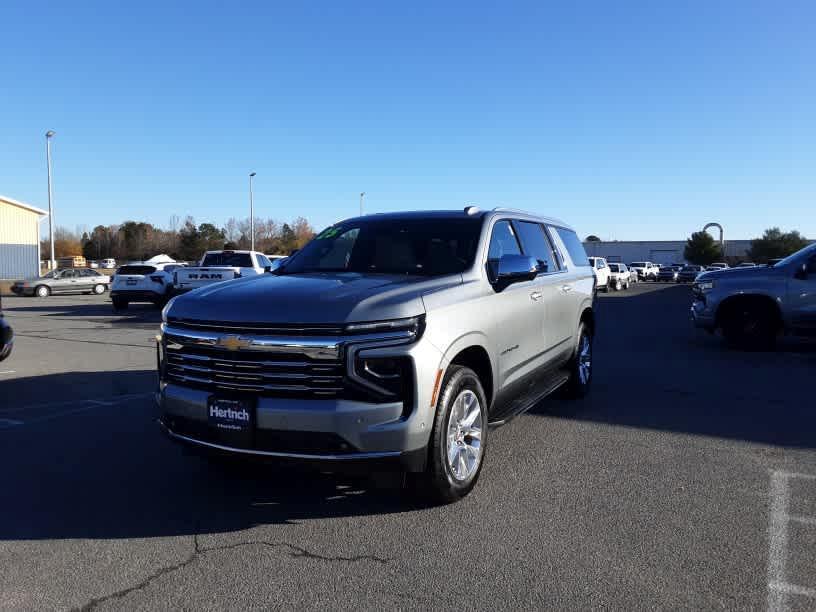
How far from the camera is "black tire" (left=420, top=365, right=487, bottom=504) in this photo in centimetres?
A: 395

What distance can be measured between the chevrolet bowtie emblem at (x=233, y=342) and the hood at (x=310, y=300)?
0.10 meters

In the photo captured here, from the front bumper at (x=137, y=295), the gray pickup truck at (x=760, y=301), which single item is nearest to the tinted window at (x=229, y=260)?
the front bumper at (x=137, y=295)

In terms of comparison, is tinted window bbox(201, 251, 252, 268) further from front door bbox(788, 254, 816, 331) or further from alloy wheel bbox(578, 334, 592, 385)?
front door bbox(788, 254, 816, 331)

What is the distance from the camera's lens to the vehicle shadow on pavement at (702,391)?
20.7ft

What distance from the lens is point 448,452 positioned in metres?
4.12

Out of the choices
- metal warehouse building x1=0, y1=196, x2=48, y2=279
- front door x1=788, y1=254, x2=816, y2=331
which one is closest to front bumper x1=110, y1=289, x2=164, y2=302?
front door x1=788, y1=254, x2=816, y2=331

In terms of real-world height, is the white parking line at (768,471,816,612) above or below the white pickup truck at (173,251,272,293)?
below

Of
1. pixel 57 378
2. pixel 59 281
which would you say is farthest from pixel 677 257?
pixel 57 378

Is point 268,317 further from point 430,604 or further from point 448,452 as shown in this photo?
point 430,604

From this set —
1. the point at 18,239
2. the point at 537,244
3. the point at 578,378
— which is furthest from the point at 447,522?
the point at 18,239

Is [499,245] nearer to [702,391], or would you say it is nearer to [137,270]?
[702,391]

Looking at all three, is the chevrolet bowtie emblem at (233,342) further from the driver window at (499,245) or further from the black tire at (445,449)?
the driver window at (499,245)

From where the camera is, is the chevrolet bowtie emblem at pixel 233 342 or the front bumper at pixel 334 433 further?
the chevrolet bowtie emblem at pixel 233 342

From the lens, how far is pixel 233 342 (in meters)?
3.88
